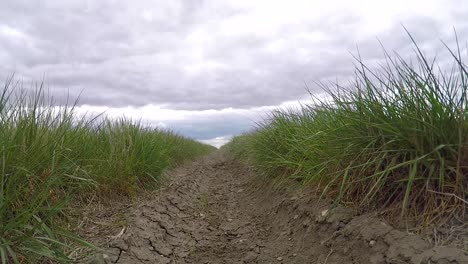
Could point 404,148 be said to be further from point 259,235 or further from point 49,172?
point 49,172

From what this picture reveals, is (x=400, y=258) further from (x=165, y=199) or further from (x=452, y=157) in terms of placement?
(x=165, y=199)

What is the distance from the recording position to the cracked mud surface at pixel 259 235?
2201 mm

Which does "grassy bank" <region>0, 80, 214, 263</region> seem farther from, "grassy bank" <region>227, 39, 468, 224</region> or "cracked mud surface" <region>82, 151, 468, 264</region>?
"grassy bank" <region>227, 39, 468, 224</region>

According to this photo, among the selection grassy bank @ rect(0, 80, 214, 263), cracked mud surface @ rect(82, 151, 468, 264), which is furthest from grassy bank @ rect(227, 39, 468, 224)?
grassy bank @ rect(0, 80, 214, 263)

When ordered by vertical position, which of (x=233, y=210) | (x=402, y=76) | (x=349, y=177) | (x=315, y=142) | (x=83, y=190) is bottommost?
(x=233, y=210)

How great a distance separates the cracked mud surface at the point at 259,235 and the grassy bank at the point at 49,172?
1.01 feet

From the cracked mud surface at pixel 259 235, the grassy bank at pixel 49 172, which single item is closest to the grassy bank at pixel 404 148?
the cracked mud surface at pixel 259 235

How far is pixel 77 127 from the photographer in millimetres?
3564

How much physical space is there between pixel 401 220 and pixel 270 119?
151 inches

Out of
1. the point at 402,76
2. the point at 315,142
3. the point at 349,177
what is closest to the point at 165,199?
the point at 315,142

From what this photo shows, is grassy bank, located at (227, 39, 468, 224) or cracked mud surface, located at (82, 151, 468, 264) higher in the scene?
grassy bank, located at (227, 39, 468, 224)

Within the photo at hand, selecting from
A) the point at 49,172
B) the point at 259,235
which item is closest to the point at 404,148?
the point at 259,235

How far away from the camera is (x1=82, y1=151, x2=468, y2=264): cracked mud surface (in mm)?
2201

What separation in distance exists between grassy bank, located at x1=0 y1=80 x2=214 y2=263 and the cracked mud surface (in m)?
0.31
